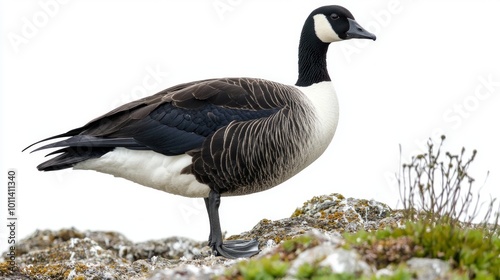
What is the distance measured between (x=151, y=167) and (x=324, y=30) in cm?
372

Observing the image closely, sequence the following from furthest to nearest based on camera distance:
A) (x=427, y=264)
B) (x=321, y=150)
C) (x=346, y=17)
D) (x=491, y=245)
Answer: (x=346, y=17), (x=321, y=150), (x=491, y=245), (x=427, y=264)

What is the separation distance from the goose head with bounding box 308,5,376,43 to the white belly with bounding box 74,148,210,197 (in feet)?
10.7

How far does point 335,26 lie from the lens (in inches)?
494

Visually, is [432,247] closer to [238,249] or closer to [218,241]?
[238,249]

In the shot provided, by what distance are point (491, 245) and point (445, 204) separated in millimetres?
635

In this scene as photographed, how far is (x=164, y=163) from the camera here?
11.2m

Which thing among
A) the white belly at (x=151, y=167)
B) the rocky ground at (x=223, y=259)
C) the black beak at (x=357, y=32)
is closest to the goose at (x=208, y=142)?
the white belly at (x=151, y=167)

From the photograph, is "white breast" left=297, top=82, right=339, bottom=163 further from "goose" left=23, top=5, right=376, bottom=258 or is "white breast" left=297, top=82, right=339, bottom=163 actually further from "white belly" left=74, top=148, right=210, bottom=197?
"white belly" left=74, top=148, right=210, bottom=197

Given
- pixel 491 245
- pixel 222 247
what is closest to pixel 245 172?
pixel 222 247

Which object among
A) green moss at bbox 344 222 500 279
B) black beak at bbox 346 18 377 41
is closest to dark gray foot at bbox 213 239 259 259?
green moss at bbox 344 222 500 279

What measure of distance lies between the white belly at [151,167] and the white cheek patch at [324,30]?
3.22m

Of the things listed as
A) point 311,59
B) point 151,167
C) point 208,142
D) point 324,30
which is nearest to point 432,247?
point 208,142

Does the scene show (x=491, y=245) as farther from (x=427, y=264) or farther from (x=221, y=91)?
(x=221, y=91)

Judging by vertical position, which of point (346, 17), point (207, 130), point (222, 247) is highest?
point (346, 17)
